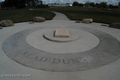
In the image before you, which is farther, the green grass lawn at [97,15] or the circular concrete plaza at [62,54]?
the green grass lawn at [97,15]

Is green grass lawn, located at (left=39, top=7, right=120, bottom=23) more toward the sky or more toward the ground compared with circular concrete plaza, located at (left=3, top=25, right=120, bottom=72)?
more toward the sky

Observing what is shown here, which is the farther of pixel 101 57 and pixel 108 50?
pixel 108 50

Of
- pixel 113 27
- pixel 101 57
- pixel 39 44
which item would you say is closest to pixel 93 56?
pixel 101 57

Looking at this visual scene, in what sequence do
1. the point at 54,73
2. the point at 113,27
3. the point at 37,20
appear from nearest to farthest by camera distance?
the point at 54,73
the point at 113,27
the point at 37,20

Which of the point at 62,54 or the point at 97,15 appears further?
the point at 97,15

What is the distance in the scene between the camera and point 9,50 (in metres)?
4.94

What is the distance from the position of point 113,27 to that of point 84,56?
7.34m

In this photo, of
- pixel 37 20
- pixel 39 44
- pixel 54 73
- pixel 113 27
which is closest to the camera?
pixel 54 73

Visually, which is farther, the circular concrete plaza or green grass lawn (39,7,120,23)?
green grass lawn (39,7,120,23)

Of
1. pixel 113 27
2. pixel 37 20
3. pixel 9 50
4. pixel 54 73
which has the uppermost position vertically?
pixel 37 20

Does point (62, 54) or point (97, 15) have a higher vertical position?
point (97, 15)

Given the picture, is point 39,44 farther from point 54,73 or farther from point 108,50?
point 108,50

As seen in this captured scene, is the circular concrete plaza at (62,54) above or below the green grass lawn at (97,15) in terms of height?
below

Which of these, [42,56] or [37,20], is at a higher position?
[37,20]
